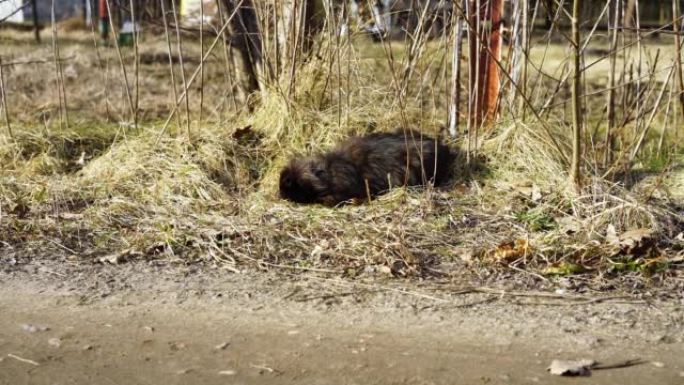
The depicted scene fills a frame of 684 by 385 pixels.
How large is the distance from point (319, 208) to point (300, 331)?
202 cm

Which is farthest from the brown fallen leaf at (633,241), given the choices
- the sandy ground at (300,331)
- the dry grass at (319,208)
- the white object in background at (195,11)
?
the white object in background at (195,11)

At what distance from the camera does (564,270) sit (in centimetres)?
486

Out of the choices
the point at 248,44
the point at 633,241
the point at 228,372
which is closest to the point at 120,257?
the point at 228,372

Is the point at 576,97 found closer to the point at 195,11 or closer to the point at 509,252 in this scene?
the point at 509,252

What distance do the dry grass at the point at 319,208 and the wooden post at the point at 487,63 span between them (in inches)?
11.6

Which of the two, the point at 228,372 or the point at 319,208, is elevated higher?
the point at 319,208

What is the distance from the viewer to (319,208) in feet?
20.1

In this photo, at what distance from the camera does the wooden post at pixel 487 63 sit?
6812 mm

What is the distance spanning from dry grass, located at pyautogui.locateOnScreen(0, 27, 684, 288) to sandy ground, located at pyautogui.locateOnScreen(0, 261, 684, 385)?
0.34 metres

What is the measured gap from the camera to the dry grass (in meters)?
5.07

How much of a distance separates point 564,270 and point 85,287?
267cm

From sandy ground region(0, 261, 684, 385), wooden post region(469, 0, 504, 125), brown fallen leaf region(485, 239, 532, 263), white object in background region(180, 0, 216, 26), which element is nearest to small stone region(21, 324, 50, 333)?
sandy ground region(0, 261, 684, 385)

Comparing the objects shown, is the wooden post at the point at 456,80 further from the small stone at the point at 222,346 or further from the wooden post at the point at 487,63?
the small stone at the point at 222,346

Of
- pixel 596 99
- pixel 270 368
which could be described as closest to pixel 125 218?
pixel 270 368
